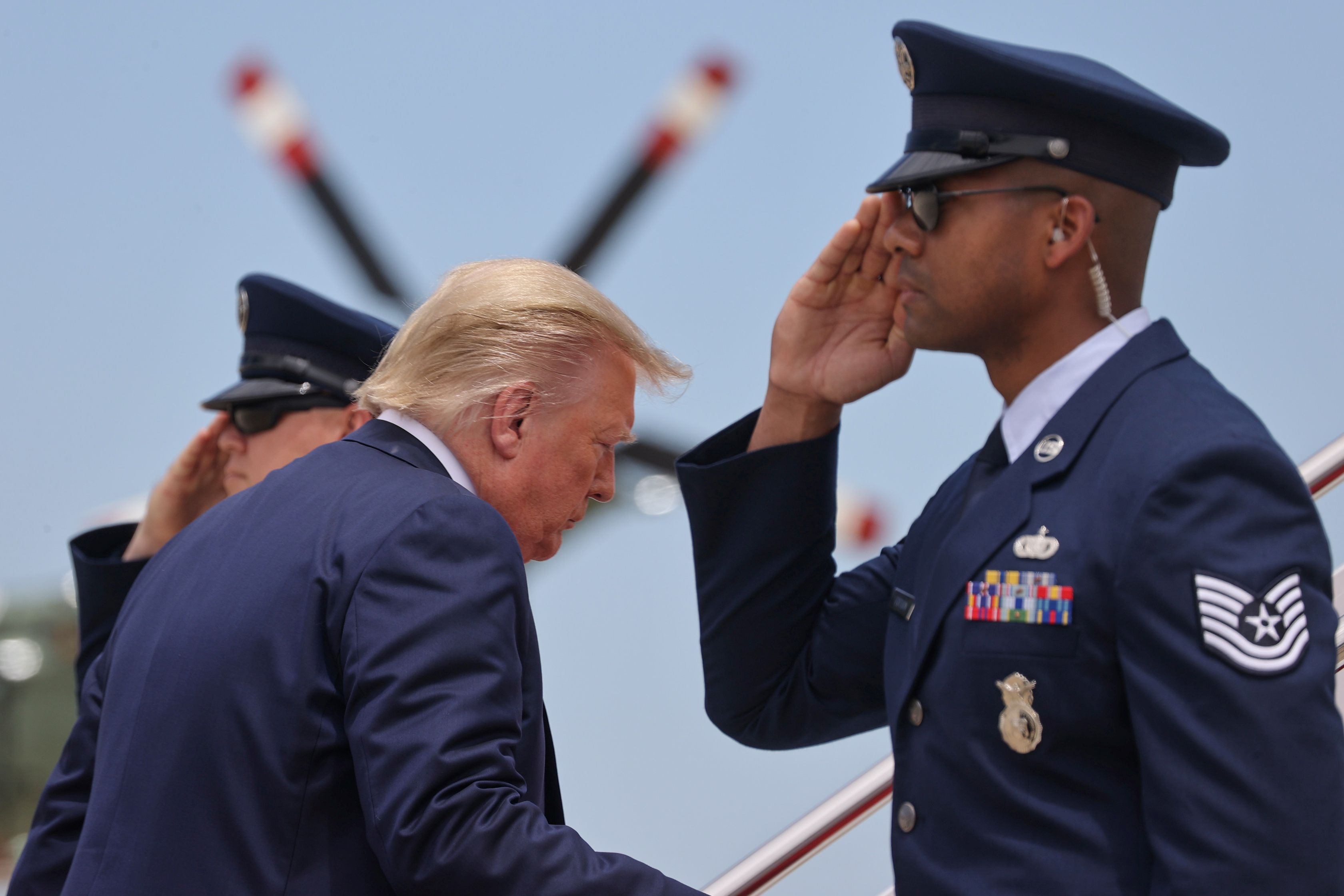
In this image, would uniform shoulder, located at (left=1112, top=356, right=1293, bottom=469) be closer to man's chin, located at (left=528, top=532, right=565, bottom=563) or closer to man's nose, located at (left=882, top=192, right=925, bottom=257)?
man's nose, located at (left=882, top=192, right=925, bottom=257)

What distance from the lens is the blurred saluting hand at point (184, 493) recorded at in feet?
11.0

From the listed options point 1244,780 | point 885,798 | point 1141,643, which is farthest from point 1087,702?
point 885,798

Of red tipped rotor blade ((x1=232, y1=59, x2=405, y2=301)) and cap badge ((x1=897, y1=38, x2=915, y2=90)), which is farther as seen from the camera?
red tipped rotor blade ((x1=232, y1=59, x2=405, y2=301))

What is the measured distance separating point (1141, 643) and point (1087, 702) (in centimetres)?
11

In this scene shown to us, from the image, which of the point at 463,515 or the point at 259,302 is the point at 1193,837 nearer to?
the point at 463,515

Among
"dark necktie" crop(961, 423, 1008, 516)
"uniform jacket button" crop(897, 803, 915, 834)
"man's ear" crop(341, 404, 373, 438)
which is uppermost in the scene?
"man's ear" crop(341, 404, 373, 438)

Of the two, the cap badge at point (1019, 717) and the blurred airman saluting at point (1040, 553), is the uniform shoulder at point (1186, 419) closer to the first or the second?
the blurred airman saluting at point (1040, 553)

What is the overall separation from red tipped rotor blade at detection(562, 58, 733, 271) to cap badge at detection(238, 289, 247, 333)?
5755mm

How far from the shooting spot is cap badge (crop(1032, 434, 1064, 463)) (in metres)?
1.88

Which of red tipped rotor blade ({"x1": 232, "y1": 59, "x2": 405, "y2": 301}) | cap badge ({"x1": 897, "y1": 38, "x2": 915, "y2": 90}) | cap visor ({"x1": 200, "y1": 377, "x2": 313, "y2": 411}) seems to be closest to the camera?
cap badge ({"x1": 897, "y1": 38, "x2": 915, "y2": 90})

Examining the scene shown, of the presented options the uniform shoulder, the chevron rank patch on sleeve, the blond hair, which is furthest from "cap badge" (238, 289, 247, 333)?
the chevron rank patch on sleeve

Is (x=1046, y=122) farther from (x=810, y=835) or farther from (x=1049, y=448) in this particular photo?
(x=810, y=835)

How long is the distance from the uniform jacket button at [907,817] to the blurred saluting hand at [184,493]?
6.93 feet

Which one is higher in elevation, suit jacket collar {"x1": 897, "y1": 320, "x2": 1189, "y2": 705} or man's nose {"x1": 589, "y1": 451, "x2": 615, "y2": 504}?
man's nose {"x1": 589, "y1": 451, "x2": 615, "y2": 504}
